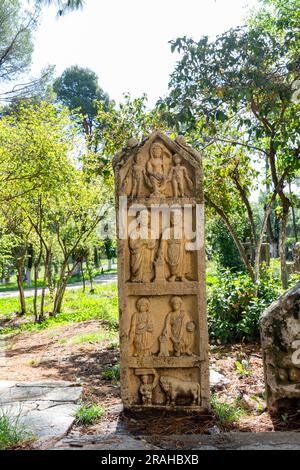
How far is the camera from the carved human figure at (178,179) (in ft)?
14.4

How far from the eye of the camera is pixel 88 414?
4.10 m

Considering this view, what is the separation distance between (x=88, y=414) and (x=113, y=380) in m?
1.40

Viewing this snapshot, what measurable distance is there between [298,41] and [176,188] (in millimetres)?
4481

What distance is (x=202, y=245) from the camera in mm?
4363

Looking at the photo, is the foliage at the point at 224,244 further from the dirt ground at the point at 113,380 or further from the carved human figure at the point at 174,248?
the carved human figure at the point at 174,248

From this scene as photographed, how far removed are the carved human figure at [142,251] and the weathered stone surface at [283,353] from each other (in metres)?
1.25

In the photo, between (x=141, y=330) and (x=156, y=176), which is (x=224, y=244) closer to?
(x=156, y=176)

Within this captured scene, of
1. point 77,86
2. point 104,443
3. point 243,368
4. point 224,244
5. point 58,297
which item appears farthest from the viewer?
point 77,86

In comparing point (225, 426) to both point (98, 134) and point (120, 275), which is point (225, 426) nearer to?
point (120, 275)

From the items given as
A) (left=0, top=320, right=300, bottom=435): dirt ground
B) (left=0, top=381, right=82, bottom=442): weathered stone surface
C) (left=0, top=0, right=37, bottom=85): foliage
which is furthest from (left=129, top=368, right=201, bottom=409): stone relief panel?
(left=0, top=0, right=37, bottom=85): foliage

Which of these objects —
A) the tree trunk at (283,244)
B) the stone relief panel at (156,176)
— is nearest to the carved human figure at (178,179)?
the stone relief panel at (156,176)

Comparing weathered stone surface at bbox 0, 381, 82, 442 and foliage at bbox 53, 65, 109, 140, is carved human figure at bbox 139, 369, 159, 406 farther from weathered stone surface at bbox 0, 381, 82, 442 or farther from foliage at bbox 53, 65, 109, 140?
foliage at bbox 53, 65, 109, 140

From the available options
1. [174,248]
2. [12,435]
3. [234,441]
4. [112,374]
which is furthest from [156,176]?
[112,374]

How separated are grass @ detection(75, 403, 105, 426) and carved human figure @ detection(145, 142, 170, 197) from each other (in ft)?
7.06
